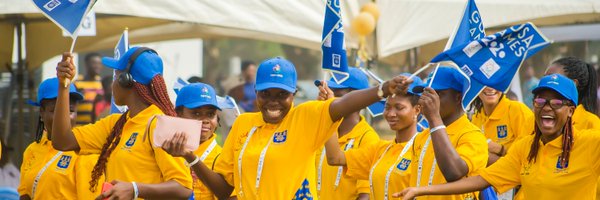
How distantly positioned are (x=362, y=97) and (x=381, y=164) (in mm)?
1750

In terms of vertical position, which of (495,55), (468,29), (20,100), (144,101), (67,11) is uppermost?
(20,100)

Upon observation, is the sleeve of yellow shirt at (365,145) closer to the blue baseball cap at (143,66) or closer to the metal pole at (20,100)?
the blue baseball cap at (143,66)

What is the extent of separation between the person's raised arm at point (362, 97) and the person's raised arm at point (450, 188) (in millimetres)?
528

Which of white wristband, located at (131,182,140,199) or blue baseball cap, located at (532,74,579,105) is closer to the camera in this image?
white wristband, located at (131,182,140,199)

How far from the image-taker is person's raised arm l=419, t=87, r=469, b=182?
6336 millimetres

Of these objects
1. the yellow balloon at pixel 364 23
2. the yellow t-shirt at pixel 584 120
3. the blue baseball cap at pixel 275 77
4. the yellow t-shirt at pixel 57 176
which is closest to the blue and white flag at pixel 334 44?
the blue baseball cap at pixel 275 77

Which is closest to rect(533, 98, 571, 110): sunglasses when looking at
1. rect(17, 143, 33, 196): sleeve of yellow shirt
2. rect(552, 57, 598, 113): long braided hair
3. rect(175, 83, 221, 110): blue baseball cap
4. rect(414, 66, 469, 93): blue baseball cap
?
rect(414, 66, 469, 93): blue baseball cap

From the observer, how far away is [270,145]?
22.0 ft

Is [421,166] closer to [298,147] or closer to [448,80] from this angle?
[448,80]

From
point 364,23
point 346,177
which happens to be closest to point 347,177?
point 346,177

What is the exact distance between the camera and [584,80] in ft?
26.4

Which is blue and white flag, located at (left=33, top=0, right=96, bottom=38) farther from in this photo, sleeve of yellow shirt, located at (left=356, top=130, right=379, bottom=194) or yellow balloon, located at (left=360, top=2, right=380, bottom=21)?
yellow balloon, located at (left=360, top=2, right=380, bottom=21)

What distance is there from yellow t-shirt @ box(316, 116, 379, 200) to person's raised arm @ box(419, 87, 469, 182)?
6.52 ft

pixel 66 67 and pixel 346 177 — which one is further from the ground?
pixel 66 67
